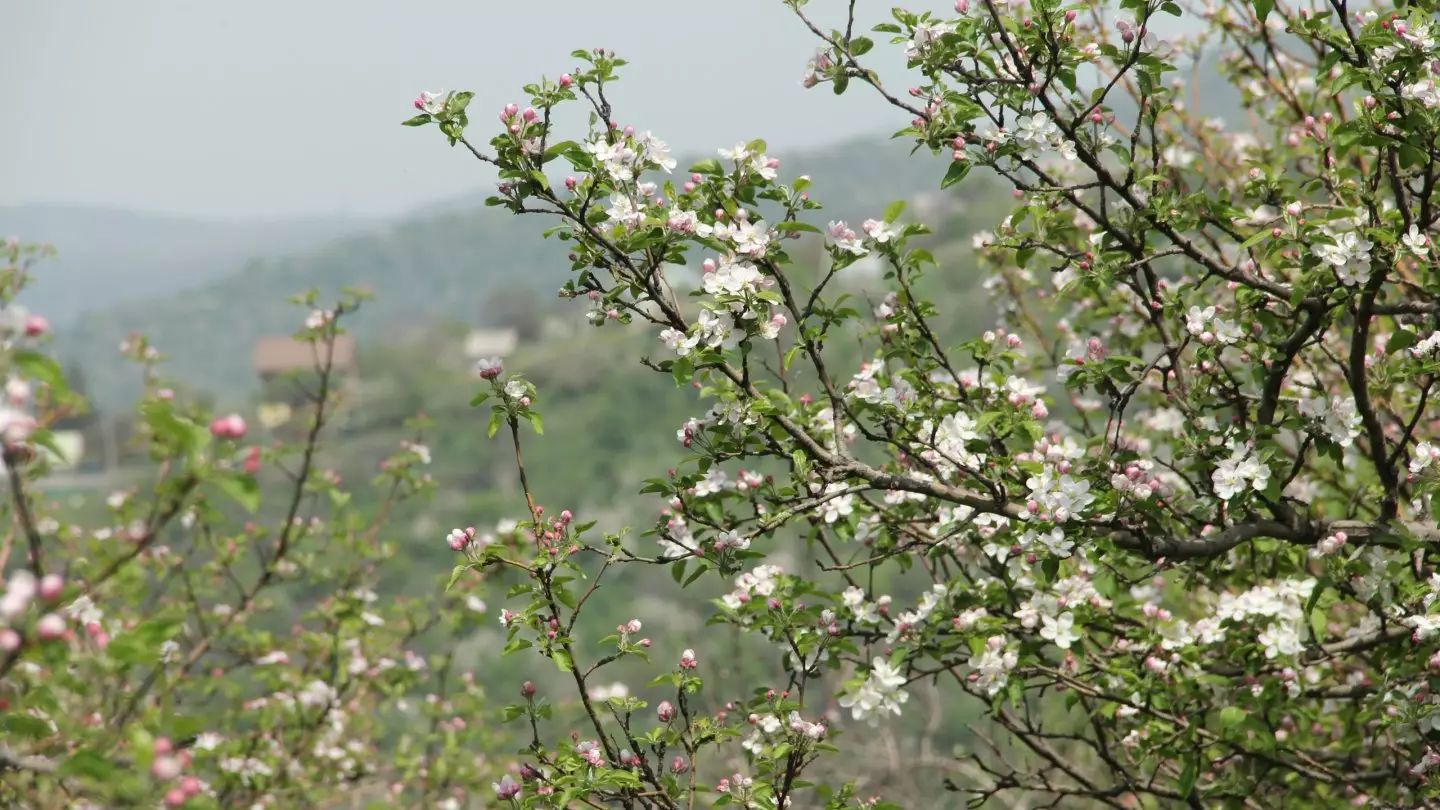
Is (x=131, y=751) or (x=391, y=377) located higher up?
(x=391, y=377)

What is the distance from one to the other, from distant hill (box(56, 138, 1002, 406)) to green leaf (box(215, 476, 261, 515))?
207 feet

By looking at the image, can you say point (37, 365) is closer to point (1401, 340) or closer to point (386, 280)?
point (1401, 340)

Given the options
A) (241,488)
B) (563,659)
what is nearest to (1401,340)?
(563,659)

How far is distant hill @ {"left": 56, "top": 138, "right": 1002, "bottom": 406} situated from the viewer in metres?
70.6

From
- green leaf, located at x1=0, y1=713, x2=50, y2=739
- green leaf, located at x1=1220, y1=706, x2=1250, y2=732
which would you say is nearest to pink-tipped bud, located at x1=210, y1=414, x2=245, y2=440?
green leaf, located at x1=0, y1=713, x2=50, y2=739

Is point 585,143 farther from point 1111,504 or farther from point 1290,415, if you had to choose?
point 1290,415

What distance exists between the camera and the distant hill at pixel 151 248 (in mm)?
71375

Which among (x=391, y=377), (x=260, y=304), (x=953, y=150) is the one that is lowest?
(x=953, y=150)

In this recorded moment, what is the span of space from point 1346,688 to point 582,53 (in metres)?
2.80

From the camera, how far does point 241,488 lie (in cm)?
140

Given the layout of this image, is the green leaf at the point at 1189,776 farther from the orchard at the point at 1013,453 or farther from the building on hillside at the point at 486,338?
the building on hillside at the point at 486,338

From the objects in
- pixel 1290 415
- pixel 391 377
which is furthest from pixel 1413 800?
pixel 391 377

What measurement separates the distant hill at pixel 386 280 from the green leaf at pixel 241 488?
63.1 metres

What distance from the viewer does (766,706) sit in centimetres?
293
